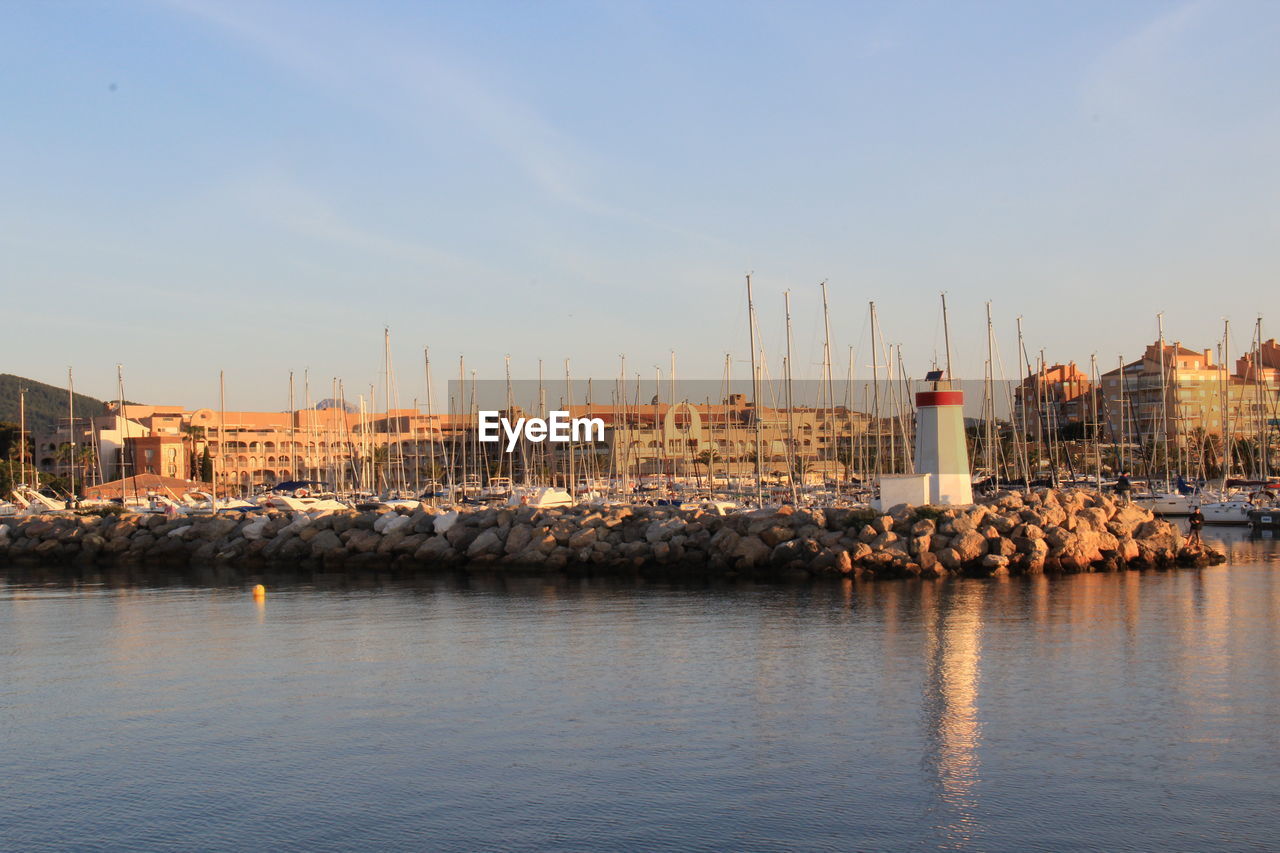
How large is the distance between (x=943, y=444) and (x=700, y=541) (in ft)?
22.4

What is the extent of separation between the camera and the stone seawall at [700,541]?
29.4 meters

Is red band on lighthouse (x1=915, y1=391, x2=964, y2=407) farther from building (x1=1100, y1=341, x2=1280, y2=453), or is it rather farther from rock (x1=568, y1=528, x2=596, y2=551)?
building (x1=1100, y1=341, x2=1280, y2=453)

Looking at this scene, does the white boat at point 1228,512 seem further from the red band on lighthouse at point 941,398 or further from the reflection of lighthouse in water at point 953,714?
the reflection of lighthouse in water at point 953,714

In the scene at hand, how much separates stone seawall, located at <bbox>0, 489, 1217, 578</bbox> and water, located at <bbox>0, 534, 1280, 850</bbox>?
570cm

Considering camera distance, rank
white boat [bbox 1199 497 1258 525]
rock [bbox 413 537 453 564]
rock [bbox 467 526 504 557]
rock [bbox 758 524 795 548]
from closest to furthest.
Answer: rock [bbox 758 524 795 548] < rock [bbox 467 526 504 557] < rock [bbox 413 537 453 564] < white boat [bbox 1199 497 1258 525]

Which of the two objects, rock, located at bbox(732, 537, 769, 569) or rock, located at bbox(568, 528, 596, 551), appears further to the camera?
rock, located at bbox(568, 528, 596, 551)

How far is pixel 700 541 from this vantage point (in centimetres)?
3188

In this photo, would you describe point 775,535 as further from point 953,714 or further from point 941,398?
point 953,714

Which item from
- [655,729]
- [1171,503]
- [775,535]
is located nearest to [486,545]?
[775,535]

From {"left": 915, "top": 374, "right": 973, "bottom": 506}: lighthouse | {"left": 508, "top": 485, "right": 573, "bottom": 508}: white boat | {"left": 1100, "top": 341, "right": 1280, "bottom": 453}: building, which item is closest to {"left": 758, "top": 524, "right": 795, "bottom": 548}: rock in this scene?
{"left": 915, "top": 374, "right": 973, "bottom": 506}: lighthouse

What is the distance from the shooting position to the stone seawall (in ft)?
96.3

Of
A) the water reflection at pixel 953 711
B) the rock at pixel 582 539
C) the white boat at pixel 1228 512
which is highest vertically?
the rock at pixel 582 539

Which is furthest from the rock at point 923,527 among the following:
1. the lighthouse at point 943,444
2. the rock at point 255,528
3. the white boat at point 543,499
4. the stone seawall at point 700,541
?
the rock at point 255,528

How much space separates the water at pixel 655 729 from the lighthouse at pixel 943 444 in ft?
28.4
